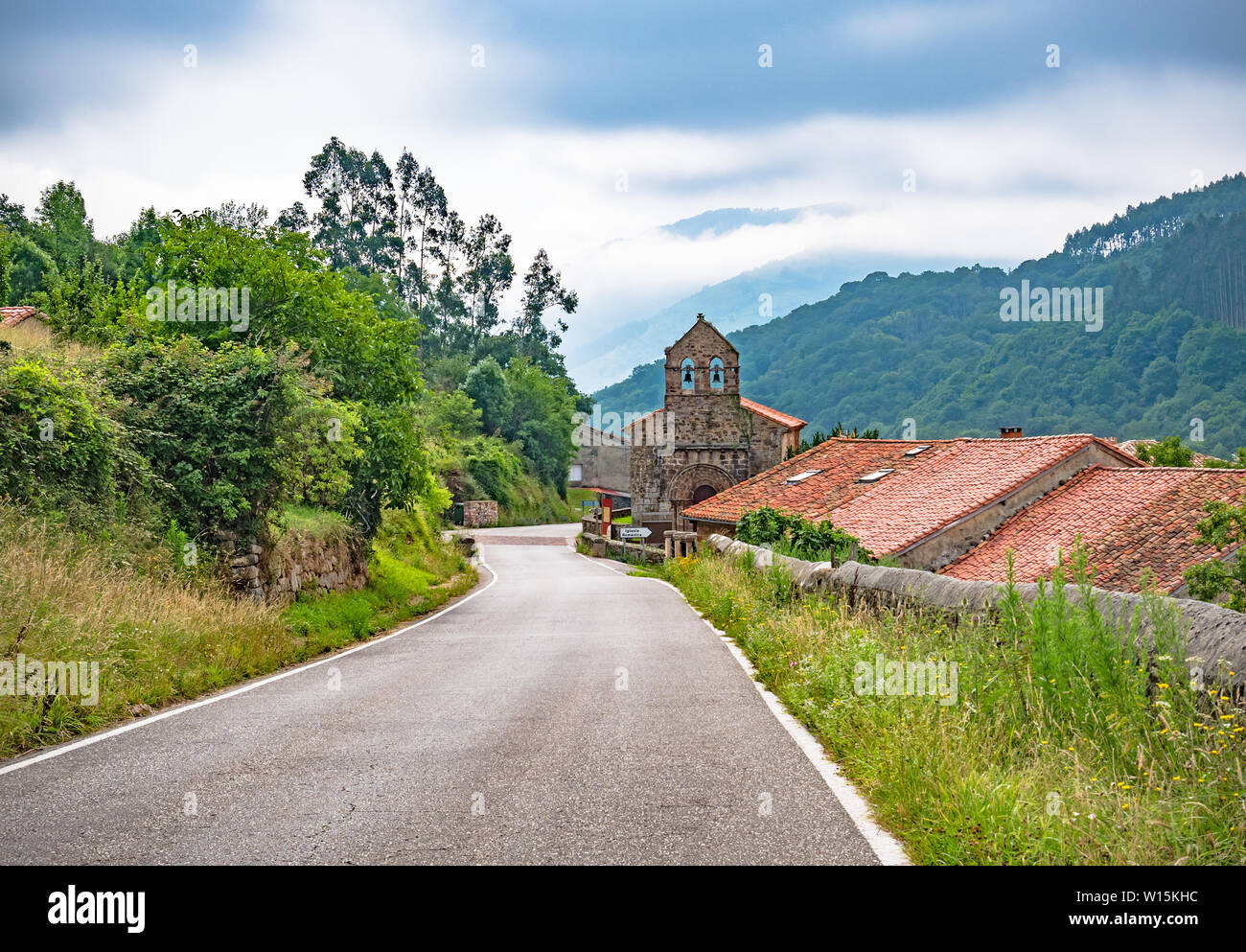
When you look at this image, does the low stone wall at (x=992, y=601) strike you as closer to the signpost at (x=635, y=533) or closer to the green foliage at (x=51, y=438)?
the green foliage at (x=51, y=438)

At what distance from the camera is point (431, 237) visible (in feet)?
285

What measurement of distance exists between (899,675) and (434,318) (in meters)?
84.1

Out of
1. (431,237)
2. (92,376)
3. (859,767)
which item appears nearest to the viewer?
(859,767)

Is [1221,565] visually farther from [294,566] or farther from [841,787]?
[841,787]

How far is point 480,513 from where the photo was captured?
71062mm

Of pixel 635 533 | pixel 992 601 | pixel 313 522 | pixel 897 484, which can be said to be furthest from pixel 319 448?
pixel 635 533

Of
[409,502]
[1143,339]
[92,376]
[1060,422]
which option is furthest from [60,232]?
[1143,339]

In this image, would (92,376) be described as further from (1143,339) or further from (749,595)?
(1143,339)

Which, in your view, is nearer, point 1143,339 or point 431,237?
point 431,237

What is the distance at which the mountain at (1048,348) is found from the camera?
107 m

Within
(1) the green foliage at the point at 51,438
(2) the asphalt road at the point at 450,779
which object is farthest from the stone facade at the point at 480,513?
(2) the asphalt road at the point at 450,779

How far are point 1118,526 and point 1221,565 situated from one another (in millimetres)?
5259

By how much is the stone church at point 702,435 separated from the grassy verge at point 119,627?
1553 inches
